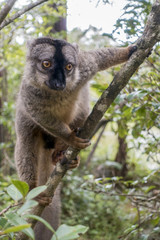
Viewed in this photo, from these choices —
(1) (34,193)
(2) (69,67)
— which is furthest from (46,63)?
(1) (34,193)

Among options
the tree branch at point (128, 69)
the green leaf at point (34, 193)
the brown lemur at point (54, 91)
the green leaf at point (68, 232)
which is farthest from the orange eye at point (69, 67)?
the green leaf at point (68, 232)

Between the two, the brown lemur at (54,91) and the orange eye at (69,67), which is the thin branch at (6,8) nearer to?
the brown lemur at (54,91)

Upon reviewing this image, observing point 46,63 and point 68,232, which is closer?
point 68,232

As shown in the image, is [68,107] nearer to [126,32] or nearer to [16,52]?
[126,32]

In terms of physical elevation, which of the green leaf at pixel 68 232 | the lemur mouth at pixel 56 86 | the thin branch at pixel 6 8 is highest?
the thin branch at pixel 6 8

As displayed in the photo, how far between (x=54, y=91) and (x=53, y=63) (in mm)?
433

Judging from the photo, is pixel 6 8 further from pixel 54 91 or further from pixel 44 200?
pixel 44 200

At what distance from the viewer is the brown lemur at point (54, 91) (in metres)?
3.52

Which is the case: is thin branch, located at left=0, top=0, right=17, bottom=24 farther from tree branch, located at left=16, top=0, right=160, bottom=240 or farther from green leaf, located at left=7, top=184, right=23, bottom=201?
green leaf, located at left=7, top=184, right=23, bottom=201

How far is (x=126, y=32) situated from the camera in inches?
148

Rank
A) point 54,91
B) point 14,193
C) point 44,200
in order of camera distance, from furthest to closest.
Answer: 1. point 54,91
2. point 44,200
3. point 14,193

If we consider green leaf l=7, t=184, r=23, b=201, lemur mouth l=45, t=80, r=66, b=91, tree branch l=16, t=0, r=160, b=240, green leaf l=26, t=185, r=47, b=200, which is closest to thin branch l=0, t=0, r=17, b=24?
lemur mouth l=45, t=80, r=66, b=91

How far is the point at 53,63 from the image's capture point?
3.51 metres

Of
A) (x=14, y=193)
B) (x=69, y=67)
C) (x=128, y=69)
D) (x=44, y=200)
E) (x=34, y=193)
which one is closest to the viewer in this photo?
(x=34, y=193)
